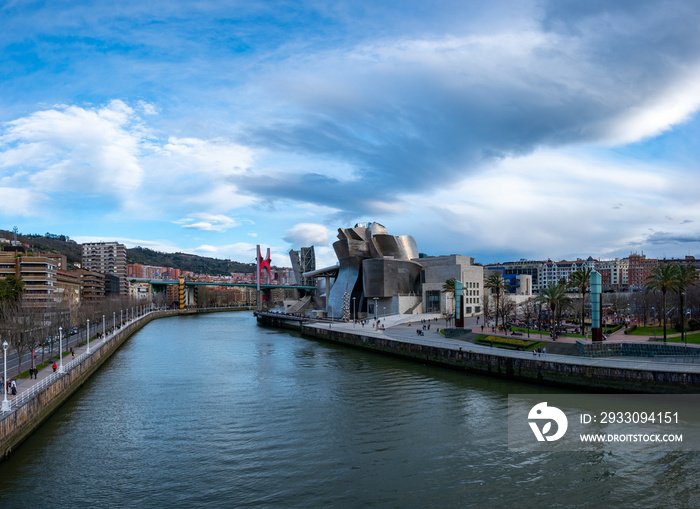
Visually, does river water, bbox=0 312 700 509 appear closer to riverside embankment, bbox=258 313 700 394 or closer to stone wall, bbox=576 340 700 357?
riverside embankment, bbox=258 313 700 394

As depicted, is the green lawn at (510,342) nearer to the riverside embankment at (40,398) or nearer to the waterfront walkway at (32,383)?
the riverside embankment at (40,398)

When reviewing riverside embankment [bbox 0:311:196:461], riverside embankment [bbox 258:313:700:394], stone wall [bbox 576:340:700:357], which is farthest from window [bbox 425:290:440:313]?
riverside embankment [bbox 0:311:196:461]

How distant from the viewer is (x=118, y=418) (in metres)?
21.7

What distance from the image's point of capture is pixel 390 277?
7244cm

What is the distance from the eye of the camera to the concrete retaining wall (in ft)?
77.2

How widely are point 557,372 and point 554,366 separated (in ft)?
1.19

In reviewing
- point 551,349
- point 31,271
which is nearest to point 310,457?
point 551,349

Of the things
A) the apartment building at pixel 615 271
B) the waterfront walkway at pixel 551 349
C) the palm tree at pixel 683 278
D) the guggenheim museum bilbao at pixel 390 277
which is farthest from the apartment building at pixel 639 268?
the palm tree at pixel 683 278

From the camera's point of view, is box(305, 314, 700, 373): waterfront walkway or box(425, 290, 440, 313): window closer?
box(305, 314, 700, 373): waterfront walkway

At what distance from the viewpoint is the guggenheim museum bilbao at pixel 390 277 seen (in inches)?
2798

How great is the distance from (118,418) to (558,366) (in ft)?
70.9

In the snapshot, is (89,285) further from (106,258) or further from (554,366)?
(554,366)

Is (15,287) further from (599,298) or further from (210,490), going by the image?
(599,298)

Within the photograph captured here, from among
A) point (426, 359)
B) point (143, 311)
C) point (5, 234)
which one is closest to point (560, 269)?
point (143, 311)
